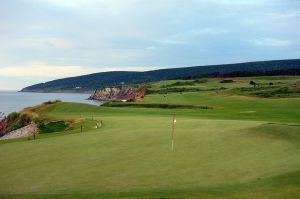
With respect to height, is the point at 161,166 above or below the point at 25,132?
above

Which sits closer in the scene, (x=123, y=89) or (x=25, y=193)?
(x=25, y=193)

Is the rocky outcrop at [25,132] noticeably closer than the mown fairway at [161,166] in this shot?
No

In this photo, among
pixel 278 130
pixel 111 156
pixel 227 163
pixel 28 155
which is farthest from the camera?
pixel 278 130

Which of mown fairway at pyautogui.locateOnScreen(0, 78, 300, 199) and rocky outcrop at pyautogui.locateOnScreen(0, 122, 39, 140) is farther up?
mown fairway at pyautogui.locateOnScreen(0, 78, 300, 199)

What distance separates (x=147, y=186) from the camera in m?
12.7

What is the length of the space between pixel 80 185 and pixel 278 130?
1069cm

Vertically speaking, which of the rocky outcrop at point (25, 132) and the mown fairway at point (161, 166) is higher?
the mown fairway at point (161, 166)

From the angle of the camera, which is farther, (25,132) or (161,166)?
(25,132)

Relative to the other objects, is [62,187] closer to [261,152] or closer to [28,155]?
[28,155]

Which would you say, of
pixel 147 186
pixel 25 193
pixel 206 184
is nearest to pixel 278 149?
pixel 206 184

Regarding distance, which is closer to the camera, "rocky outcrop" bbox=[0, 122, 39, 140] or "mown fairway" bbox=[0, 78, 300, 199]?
"mown fairway" bbox=[0, 78, 300, 199]

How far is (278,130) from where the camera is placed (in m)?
20.2

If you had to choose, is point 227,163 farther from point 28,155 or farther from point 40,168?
point 28,155

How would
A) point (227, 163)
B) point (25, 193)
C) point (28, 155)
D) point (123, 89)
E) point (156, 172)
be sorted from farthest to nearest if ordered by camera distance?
point (123, 89) < point (28, 155) < point (227, 163) < point (156, 172) < point (25, 193)
